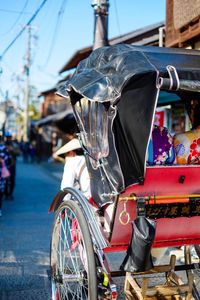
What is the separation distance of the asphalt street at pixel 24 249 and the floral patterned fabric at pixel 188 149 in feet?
7.11

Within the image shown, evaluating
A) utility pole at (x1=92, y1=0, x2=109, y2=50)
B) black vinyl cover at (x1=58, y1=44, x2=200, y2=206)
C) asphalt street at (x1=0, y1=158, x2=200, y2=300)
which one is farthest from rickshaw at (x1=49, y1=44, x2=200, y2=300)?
utility pole at (x1=92, y1=0, x2=109, y2=50)

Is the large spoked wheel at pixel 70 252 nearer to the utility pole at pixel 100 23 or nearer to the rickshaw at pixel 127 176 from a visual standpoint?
the rickshaw at pixel 127 176

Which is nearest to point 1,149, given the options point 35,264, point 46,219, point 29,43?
point 46,219

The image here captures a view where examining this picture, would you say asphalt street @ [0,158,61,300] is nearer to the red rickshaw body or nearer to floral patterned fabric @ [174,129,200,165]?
the red rickshaw body

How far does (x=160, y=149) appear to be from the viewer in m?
3.22

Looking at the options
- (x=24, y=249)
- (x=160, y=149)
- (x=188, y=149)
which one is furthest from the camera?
(x=24, y=249)

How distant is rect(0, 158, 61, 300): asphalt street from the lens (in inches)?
171

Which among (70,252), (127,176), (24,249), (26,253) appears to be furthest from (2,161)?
(127,176)

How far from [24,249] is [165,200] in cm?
370

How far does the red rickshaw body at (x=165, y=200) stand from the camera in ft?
9.75

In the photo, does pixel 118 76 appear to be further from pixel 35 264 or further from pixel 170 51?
pixel 35 264

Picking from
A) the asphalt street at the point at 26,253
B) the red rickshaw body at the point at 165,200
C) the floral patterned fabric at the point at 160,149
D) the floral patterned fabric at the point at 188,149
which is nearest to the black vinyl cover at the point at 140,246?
the red rickshaw body at the point at 165,200

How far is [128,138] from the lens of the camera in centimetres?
294

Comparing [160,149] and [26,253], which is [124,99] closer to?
[160,149]
